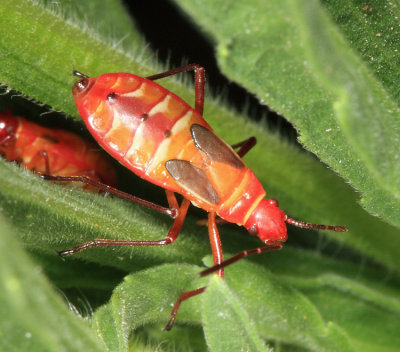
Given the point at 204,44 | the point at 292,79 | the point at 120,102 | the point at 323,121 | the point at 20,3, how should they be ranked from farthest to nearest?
the point at 204,44 < the point at 120,102 < the point at 20,3 < the point at 323,121 < the point at 292,79

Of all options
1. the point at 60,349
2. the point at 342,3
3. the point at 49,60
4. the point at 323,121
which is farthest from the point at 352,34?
the point at 60,349

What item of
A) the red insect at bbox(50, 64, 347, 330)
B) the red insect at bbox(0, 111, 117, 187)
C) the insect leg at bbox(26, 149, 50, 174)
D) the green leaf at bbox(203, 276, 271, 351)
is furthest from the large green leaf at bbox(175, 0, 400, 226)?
the insect leg at bbox(26, 149, 50, 174)

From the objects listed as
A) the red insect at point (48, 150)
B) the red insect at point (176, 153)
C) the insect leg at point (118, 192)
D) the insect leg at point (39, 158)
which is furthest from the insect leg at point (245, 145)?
the insect leg at point (39, 158)

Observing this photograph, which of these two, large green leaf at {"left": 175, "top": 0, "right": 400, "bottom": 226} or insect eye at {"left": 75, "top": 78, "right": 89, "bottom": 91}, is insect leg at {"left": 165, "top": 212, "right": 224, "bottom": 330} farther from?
insect eye at {"left": 75, "top": 78, "right": 89, "bottom": 91}

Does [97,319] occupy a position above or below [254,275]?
below

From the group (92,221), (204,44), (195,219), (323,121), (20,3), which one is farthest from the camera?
(204,44)

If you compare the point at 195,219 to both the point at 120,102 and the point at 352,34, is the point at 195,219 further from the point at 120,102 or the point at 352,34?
the point at 352,34

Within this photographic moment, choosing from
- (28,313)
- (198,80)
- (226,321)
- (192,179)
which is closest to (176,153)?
(192,179)
